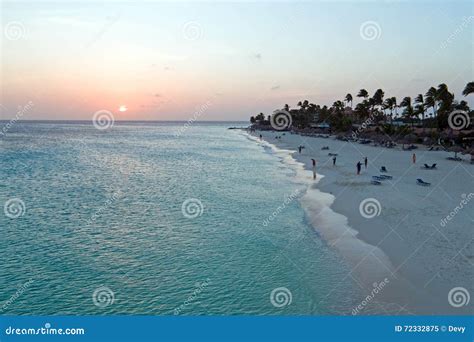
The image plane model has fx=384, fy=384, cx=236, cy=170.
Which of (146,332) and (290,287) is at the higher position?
(146,332)

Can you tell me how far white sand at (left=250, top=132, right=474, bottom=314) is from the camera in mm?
13141

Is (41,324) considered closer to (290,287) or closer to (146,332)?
(146,332)

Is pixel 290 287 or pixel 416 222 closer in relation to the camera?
pixel 290 287

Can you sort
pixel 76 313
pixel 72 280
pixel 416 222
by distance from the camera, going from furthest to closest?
pixel 416 222, pixel 72 280, pixel 76 313

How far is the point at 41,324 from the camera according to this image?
30.0 feet

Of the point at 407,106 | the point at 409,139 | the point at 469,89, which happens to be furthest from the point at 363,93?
the point at 469,89

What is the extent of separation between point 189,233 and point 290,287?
8.50m

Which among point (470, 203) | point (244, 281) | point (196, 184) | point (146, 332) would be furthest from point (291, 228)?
point (196, 184)

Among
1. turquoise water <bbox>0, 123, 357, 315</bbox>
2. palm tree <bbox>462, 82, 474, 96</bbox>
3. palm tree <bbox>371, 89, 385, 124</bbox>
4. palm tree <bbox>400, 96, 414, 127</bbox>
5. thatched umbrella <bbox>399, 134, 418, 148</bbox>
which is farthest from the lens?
palm tree <bbox>371, 89, 385, 124</bbox>

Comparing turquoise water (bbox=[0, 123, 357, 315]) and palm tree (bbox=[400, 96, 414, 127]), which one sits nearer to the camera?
turquoise water (bbox=[0, 123, 357, 315])

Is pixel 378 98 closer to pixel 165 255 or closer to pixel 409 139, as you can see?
pixel 409 139

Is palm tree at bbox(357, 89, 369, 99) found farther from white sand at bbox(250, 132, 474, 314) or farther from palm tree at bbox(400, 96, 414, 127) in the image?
white sand at bbox(250, 132, 474, 314)

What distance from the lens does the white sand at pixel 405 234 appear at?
1314cm

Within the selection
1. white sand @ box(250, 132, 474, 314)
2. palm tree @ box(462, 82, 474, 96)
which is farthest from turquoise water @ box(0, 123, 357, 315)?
palm tree @ box(462, 82, 474, 96)
